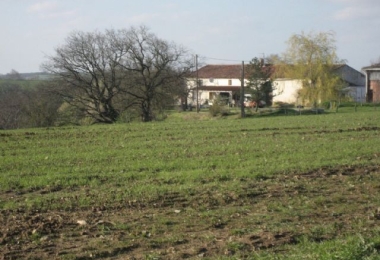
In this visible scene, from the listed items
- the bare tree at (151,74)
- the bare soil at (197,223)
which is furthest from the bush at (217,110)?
the bare soil at (197,223)

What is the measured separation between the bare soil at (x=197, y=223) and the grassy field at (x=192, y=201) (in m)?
0.02

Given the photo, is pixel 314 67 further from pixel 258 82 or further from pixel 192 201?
pixel 192 201

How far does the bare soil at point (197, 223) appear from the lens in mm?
8148

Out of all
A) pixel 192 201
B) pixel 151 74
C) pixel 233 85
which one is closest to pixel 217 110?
pixel 151 74

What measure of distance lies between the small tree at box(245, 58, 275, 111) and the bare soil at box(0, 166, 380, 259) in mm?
57858

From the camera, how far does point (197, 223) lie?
9.77m

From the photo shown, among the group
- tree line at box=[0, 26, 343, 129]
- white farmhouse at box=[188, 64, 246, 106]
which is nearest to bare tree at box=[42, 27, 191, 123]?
tree line at box=[0, 26, 343, 129]

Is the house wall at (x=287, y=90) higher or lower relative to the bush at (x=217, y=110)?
higher

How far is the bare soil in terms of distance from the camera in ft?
26.7

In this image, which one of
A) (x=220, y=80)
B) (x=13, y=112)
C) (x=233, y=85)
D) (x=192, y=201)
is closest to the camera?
(x=192, y=201)

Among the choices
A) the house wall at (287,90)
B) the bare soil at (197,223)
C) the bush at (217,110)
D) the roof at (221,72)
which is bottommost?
the bare soil at (197,223)

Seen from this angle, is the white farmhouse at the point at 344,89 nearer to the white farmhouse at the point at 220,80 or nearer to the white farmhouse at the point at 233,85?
the white farmhouse at the point at 233,85

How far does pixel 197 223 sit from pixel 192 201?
1812 millimetres

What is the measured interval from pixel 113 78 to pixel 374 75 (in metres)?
40.1
